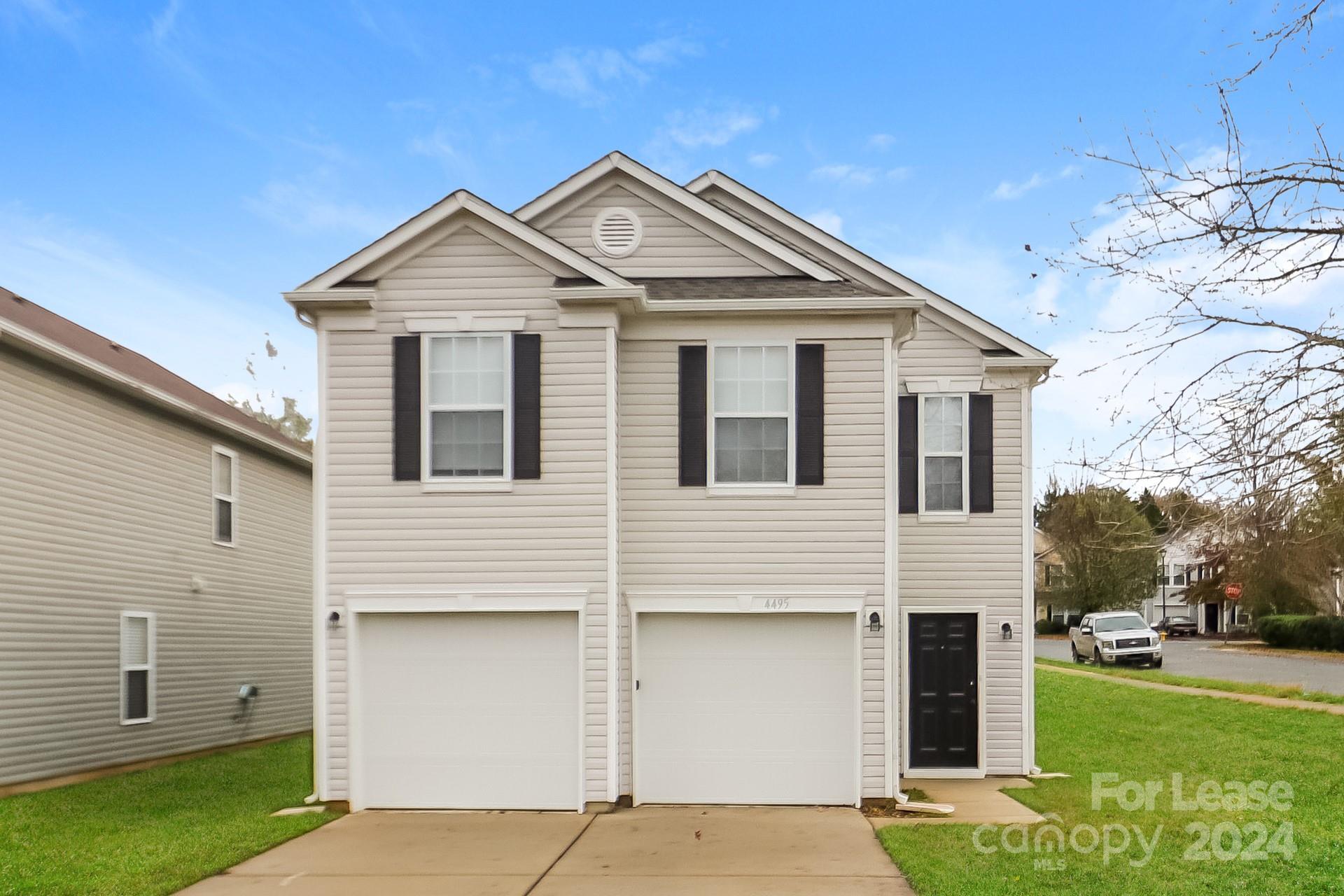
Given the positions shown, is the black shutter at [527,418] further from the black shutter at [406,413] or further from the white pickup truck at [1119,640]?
the white pickup truck at [1119,640]

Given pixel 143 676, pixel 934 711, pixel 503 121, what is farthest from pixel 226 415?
pixel 934 711

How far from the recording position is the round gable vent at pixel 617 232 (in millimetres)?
14039

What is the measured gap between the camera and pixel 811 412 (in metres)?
12.8

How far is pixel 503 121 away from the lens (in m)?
17.9

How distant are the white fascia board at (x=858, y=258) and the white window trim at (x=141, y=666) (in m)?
9.91

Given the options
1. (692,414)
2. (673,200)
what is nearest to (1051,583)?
(673,200)

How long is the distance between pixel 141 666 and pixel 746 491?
976 centimetres

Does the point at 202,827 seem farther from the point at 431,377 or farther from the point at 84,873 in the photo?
the point at 431,377

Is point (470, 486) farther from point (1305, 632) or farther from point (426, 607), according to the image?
point (1305, 632)

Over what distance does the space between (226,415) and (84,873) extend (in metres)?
11.2

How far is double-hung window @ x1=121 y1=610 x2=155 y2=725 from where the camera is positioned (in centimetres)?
1664

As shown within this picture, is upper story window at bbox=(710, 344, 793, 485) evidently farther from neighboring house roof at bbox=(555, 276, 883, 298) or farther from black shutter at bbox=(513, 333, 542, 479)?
black shutter at bbox=(513, 333, 542, 479)

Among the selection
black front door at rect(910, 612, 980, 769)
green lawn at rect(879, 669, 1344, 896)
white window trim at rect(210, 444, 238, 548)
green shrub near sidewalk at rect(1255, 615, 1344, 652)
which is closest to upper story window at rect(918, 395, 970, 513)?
black front door at rect(910, 612, 980, 769)

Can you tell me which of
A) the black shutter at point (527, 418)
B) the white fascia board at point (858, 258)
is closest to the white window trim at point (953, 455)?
the white fascia board at point (858, 258)
